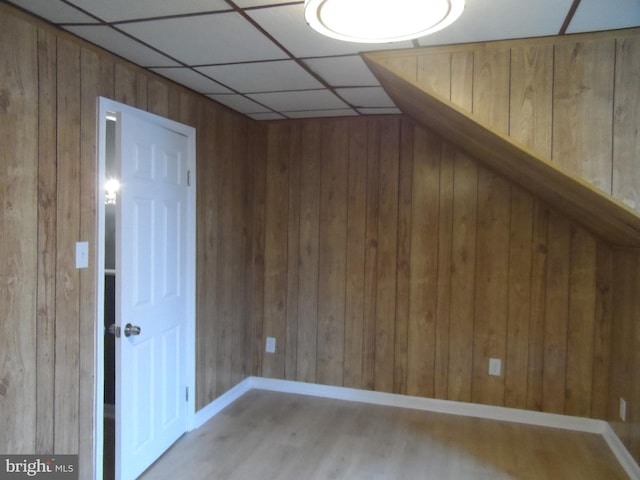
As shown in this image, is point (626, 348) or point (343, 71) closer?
point (343, 71)

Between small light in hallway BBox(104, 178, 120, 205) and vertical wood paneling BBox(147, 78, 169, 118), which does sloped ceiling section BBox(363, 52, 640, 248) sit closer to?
vertical wood paneling BBox(147, 78, 169, 118)

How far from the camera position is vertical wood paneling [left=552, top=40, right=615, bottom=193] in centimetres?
176

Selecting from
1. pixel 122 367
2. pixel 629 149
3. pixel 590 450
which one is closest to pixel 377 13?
pixel 629 149

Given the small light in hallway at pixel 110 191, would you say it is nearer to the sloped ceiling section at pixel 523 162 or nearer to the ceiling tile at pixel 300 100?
the ceiling tile at pixel 300 100

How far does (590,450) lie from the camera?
286 centimetres

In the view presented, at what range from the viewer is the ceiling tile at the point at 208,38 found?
5.90 ft

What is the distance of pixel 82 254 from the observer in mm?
2070

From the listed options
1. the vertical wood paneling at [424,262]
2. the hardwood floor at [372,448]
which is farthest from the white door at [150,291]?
the vertical wood paneling at [424,262]

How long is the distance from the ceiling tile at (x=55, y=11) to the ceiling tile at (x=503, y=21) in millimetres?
1371

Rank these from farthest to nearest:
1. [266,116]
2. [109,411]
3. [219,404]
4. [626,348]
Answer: [266,116] → [219,404] → [109,411] → [626,348]

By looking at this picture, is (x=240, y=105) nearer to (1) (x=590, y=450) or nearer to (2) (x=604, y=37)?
(2) (x=604, y=37)

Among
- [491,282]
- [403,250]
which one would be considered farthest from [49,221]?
[491,282]

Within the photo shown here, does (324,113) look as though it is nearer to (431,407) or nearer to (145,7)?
(145,7)

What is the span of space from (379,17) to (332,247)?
2.48 meters
